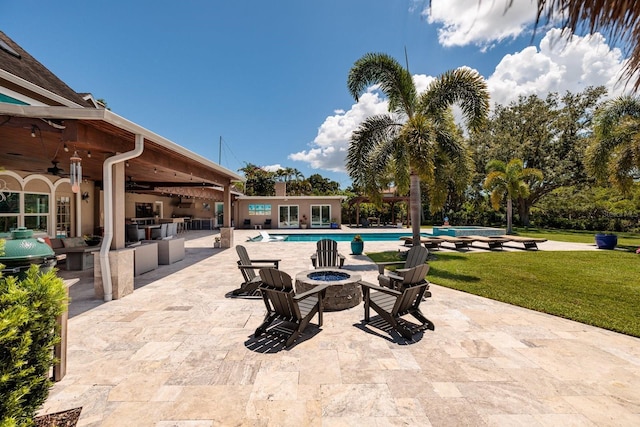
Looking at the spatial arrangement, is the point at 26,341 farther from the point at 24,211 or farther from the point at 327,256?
the point at 24,211

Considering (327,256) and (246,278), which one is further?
(327,256)

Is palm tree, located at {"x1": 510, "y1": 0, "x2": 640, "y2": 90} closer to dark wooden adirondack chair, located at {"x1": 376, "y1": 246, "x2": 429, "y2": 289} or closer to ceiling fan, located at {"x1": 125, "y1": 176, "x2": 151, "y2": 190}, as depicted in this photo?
dark wooden adirondack chair, located at {"x1": 376, "y1": 246, "x2": 429, "y2": 289}

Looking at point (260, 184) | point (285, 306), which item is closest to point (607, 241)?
point (285, 306)

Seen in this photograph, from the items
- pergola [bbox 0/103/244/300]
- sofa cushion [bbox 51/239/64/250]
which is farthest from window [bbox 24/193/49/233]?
sofa cushion [bbox 51/239/64/250]

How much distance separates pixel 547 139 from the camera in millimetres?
24453

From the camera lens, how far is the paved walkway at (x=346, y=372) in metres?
2.26

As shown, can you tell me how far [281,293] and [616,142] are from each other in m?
15.0

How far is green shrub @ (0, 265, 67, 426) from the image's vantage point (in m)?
1.46

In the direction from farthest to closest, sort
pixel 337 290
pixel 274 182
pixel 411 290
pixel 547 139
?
pixel 274 182
pixel 547 139
pixel 337 290
pixel 411 290

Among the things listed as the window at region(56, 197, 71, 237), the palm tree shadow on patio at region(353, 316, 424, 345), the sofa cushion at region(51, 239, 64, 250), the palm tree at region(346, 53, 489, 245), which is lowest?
the palm tree shadow on patio at region(353, 316, 424, 345)

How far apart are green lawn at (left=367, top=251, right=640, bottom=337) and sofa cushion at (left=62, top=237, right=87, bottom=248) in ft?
31.6

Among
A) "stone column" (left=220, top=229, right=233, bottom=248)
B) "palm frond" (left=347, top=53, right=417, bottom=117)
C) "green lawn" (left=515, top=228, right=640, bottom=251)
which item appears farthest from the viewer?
"green lawn" (left=515, top=228, right=640, bottom=251)

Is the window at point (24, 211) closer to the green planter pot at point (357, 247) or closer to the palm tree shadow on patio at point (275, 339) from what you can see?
the palm tree shadow on patio at point (275, 339)

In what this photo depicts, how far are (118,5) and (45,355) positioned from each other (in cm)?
1229
